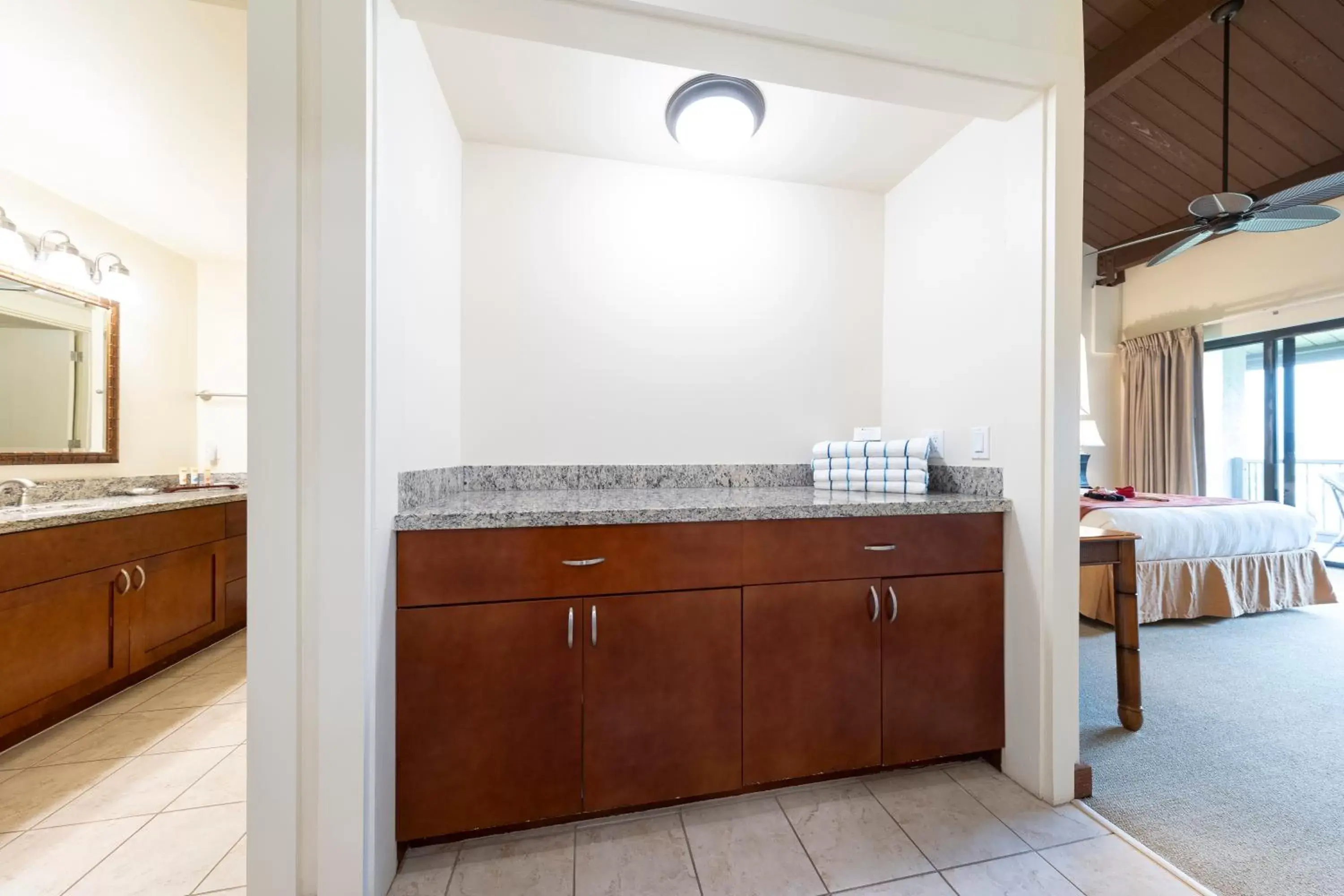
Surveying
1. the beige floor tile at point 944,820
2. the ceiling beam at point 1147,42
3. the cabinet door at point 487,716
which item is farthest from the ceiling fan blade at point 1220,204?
the cabinet door at point 487,716

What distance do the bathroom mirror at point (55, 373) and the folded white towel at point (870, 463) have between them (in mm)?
3376

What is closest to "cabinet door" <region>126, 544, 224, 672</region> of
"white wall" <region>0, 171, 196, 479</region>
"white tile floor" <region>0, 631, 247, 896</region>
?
"white tile floor" <region>0, 631, 247, 896</region>

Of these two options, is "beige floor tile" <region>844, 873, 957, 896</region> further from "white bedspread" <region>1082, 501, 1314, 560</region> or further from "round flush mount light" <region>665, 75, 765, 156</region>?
"white bedspread" <region>1082, 501, 1314, 560</region>

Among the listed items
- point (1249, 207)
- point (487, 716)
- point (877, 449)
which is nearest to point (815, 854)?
point (487, 716)

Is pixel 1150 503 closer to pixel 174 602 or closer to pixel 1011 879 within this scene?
pixel 1011 879

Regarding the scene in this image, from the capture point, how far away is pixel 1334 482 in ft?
12.7

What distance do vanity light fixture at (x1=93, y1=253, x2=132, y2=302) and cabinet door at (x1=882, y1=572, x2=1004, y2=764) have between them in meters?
3.75

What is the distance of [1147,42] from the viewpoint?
280cm

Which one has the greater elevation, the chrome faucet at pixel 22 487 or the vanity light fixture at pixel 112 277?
the vanity light fixture at pixel 112 277

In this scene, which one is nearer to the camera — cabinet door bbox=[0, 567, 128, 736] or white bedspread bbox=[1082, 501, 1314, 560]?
cabinet door bbox=[0, 567, 128, 736]

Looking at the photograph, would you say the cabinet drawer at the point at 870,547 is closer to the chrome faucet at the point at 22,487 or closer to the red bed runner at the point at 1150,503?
the red bed runner at the point at 1150,503

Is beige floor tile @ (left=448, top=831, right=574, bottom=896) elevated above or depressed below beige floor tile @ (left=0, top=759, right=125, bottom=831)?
below

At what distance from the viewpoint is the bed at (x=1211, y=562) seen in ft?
9.04

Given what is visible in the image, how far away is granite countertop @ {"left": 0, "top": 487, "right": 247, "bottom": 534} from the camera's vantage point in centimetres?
168
